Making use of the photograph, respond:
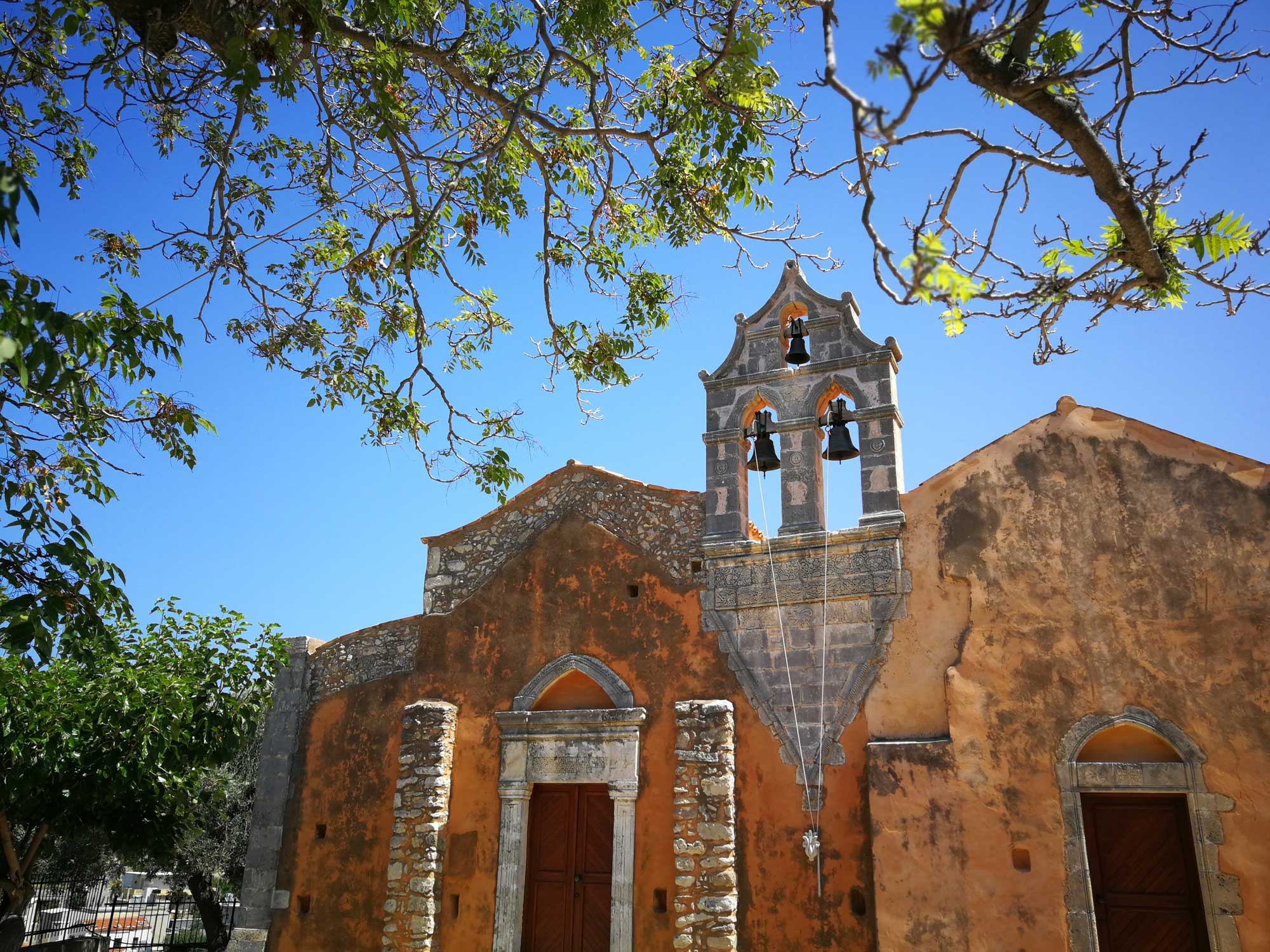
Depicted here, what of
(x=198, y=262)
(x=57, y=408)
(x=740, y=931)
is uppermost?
(x=198, y=262)

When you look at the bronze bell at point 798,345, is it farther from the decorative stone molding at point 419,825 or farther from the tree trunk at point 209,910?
the tree trunk at point 209,910

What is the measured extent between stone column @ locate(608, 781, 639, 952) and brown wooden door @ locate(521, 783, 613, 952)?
216 mm

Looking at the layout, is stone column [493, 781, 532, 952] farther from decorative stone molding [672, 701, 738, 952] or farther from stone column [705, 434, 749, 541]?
stone column [705, 434, 749, 541]

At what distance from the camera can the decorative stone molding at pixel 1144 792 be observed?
688cm

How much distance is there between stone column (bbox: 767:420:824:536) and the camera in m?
9.22

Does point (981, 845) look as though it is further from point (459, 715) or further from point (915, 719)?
point (459, 715)

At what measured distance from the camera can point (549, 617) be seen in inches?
404

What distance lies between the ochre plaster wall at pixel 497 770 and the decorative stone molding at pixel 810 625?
0.52 feet

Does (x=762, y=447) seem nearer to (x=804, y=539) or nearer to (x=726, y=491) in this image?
(x=726, y=491)

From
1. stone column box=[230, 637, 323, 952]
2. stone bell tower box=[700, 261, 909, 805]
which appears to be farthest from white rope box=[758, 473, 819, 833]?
stone column box=[230, 637, 323, 952]

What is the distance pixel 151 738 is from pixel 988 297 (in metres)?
9.56

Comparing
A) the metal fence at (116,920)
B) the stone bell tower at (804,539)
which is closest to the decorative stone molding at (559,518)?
the stone bell tower at (804,539)

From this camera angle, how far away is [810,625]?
29.3ft

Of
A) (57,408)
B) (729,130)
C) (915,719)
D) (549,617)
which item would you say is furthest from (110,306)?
(915,719)
